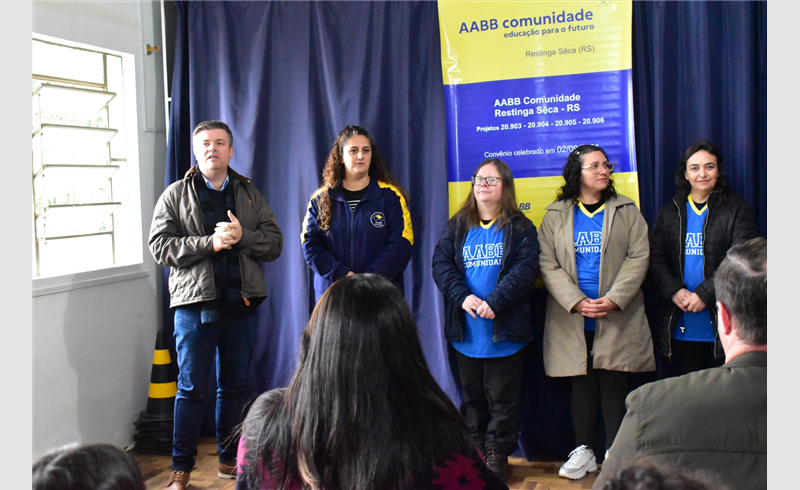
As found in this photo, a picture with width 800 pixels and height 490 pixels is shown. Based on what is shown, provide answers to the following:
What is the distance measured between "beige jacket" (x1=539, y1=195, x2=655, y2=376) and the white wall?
218cm

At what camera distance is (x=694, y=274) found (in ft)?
9.39

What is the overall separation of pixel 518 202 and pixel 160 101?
2.14 meters

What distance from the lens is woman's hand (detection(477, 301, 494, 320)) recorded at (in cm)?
283

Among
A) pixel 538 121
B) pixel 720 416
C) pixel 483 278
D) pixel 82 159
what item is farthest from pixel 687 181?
pixel 82 159

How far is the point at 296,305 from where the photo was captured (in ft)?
11.6

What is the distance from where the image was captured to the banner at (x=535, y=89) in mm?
3084

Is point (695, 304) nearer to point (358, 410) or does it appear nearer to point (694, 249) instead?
point (694, 249)

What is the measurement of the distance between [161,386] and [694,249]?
279cm

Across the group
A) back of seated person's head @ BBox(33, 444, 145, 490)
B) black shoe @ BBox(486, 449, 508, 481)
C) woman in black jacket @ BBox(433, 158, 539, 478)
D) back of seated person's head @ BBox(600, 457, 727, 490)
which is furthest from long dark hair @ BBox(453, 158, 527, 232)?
back of seated person's head @ BBox(33, 444, 145, 490)

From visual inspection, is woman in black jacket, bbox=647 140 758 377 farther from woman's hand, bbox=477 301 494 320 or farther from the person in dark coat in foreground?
the person in dark coat in foreground

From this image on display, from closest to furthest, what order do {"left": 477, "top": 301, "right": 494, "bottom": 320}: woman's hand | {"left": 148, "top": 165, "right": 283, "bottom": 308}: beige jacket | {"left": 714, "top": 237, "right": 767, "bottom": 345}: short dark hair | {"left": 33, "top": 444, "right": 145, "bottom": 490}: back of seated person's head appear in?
{"left": 33, "top": 444, "right": 145, "bottom": 490}: back of seated person's head, {"left": 714, "top": 237, "right": 767, "bottom": 345}: short dark hair, {"left": 148, "top": 165, "right": 283, "bottom": 308}: beige jacket, {"left": 477, "top": 301, "right": 494, "bottom": 320}: woman's hand

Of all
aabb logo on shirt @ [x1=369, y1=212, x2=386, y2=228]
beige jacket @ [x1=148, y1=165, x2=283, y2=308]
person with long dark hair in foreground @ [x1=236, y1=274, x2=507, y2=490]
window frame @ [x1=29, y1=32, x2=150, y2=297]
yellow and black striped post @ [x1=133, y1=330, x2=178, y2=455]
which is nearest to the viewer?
person with long dark hair in foreground @ [x1=236, y1=274, x2=507, y2=490]

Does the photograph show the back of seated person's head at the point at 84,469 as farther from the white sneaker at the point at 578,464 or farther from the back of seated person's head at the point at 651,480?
the white sneaker at the point at 578,464

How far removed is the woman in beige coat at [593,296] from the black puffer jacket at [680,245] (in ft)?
0.30
